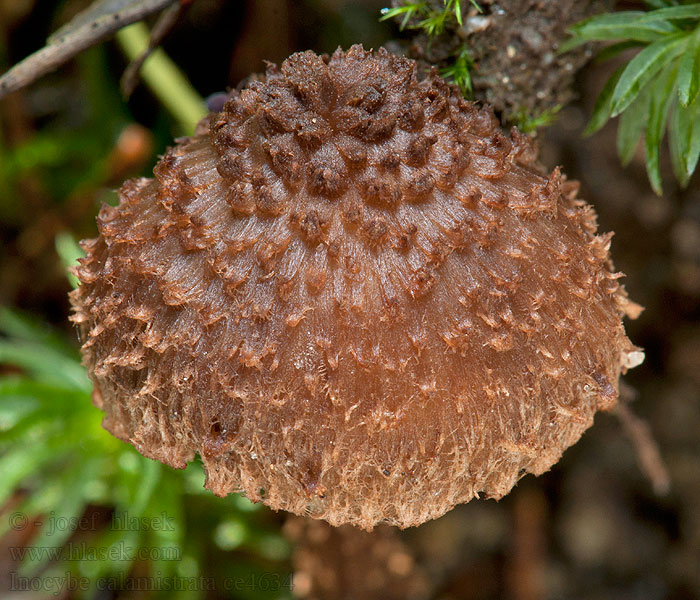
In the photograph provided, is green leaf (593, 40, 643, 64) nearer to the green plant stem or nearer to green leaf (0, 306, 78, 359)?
the green plant stem

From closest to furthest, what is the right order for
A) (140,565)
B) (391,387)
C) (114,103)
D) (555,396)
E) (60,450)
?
(391,387) → (555,396) → (60,450) → (140,565) → (114,103)

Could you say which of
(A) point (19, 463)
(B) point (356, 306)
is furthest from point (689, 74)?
(A) point (19, 463)

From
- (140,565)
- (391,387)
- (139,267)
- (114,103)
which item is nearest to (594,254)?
(391,387)

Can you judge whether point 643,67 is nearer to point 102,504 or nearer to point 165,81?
point 165,81

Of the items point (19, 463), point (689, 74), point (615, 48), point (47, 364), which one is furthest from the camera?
point (47, 364)

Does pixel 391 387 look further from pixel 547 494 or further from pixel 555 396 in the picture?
pixel 547 494

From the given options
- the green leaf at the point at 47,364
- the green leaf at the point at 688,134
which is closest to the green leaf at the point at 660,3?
the green leaf at the point at 688,134
